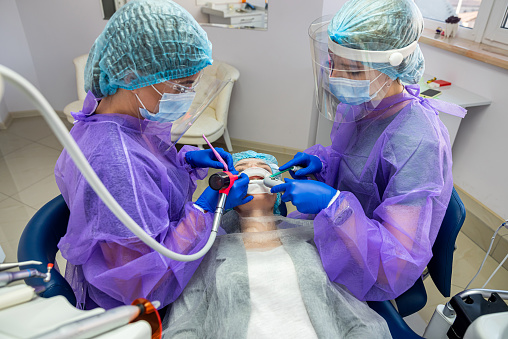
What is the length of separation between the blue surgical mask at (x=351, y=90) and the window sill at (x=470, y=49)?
1522mm

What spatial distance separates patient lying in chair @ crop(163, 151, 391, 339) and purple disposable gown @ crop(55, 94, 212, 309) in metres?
0.08

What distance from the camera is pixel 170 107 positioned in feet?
3.59

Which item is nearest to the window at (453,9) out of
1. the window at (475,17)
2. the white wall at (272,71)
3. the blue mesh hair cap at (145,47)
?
the window at (475,17)

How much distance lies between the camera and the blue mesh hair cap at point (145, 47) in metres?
1.00

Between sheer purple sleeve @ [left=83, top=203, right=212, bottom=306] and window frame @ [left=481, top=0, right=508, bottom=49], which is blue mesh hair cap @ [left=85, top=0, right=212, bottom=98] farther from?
window frame @ [left=481, top=0, right=508, bottom=49]

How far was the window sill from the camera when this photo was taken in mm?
2236

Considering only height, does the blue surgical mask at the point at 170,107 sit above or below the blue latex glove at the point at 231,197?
above

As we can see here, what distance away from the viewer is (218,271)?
115 cm

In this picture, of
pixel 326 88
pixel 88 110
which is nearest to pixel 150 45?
pixel 88 110

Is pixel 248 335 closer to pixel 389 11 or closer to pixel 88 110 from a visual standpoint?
pixel 88 110

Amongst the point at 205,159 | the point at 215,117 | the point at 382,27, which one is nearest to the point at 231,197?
the point at 205,159

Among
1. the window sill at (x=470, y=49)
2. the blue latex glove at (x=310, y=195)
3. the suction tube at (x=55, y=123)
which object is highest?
the suction tube at (x=55, y=123)

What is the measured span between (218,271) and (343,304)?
1.32 ft

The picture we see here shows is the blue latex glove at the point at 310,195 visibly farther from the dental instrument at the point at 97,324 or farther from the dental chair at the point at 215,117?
the dental chair at the point at 215,117
